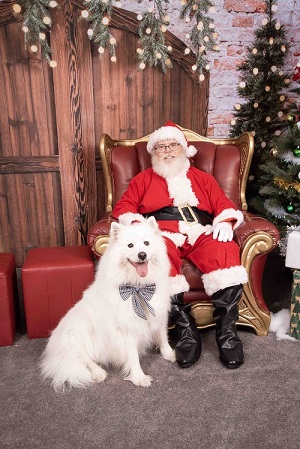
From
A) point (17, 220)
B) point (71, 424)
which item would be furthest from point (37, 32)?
point (71, 424)

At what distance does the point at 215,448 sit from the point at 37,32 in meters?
3.19

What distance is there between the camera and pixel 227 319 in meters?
2.21

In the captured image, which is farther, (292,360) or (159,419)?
(292,360)

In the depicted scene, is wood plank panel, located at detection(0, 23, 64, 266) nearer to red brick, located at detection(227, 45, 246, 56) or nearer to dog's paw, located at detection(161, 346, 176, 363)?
red brick, located at detection(227, 45, 246, 56)

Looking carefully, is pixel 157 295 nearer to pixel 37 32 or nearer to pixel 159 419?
pixel 159 419

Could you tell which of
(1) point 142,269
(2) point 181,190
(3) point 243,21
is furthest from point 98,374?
(3) point 243,21

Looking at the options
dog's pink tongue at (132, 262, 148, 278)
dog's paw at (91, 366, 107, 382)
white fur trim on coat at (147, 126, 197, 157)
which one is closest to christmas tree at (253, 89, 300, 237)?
white fur trim on coat at (147, 126, 197, 157)

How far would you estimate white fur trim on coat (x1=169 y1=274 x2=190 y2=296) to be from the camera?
2.20 meters

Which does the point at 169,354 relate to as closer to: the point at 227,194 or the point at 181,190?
the point at 181,190

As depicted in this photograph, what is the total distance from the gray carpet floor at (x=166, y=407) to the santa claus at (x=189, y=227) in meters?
0.15

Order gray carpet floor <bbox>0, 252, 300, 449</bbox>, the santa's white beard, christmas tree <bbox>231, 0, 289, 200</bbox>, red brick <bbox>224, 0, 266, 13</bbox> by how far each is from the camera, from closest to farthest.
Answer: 1. gray carpet floor <bbox>0, 252, 300, 449</bbox>
2. the santa's white beard
3. christmas tree <bbox>231, 0, 289, 200</bbox>
4. red brick <bbox>224, 0, 266, 13</bbox>

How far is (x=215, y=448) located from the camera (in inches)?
61.9

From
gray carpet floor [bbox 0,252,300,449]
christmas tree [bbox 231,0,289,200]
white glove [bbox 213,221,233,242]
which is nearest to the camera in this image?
gray carpet floor [bbox 0,252,300,449]

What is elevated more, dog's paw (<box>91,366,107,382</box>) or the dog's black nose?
the dog's black nose
